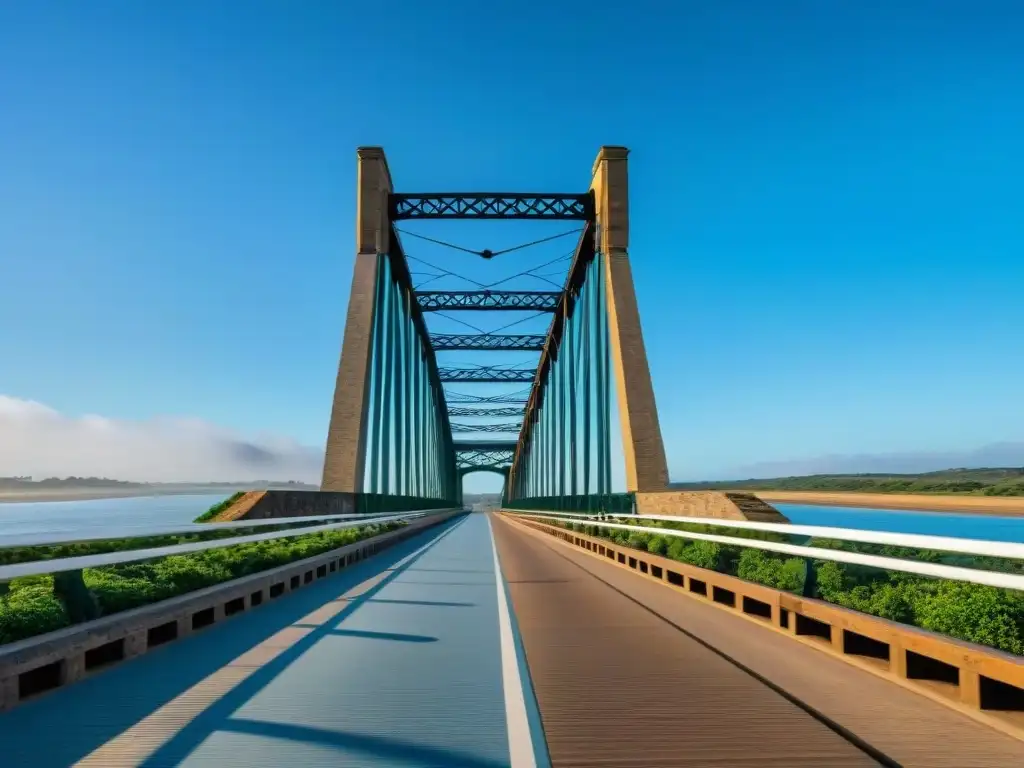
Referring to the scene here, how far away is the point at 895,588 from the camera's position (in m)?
7.05

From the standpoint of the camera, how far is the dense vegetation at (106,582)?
609cm

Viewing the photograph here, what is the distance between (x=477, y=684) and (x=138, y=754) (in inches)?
92.8

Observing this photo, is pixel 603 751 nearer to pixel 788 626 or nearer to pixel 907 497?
pixel 788 626

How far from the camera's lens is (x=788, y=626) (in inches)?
329

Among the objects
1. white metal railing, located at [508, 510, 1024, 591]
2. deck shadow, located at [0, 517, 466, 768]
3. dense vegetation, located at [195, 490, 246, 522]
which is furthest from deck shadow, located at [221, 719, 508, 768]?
dense vegetation, located at [195, 490, 246, 522]

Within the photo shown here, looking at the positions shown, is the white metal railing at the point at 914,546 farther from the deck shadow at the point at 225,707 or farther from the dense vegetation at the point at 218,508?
the dense vegetation at the point at 218,508

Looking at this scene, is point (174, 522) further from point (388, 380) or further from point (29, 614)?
point (388, 380)

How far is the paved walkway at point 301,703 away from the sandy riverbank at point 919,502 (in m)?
13.3

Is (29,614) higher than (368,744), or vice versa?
(29,614)

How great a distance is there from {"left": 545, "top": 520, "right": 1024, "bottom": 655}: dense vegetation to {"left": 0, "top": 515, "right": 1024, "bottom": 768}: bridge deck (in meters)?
0.55

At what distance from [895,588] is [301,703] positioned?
4512mm

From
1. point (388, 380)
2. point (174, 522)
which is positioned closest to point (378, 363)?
point (388, 380)

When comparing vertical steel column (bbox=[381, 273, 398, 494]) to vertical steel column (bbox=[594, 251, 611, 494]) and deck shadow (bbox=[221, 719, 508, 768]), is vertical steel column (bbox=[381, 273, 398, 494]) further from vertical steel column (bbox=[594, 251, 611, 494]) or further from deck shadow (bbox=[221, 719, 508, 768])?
deck shadow (bbox=[221, 719, 508, 768])

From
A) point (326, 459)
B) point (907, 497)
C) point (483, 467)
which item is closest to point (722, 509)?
point (326, 459)
